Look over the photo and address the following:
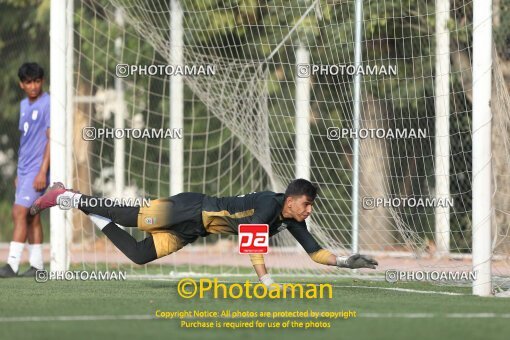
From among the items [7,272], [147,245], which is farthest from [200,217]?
[7,272]

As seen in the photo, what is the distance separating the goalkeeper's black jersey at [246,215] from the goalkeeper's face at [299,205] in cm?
8

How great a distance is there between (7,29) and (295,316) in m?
11.4

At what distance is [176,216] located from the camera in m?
9.04

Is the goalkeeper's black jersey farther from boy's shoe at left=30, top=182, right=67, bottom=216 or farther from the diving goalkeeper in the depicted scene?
boy's shoe at left=30, top=182, right=67, bottom=216

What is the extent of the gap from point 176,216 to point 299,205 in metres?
1.06

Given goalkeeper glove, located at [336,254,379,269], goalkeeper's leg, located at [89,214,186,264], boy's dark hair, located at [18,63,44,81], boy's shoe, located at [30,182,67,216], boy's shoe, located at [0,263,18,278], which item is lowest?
boy's shoe, located at [0,263,18,278]

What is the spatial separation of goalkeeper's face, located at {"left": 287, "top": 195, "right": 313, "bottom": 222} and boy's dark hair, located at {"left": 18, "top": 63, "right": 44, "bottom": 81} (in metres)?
3.60

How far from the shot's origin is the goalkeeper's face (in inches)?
338

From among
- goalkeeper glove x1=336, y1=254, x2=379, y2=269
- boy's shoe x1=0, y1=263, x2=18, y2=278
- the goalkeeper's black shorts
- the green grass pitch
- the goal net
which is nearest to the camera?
the green grass pitch

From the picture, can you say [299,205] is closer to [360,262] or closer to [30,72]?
[360,262]

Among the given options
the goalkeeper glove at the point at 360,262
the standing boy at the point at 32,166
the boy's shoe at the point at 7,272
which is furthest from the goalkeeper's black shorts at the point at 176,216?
the standing boy at the point at 32,166

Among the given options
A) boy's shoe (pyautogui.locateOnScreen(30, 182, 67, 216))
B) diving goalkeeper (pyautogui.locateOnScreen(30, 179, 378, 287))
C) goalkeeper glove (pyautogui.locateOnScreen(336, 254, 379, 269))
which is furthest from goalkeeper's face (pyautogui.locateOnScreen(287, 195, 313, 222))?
boy's shoe (pyautogui.locateOnScreen(30, 182, 67, 216))

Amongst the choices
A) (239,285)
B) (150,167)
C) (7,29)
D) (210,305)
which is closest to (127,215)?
(239,285)

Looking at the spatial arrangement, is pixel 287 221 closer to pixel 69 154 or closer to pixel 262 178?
pixel 69 154
